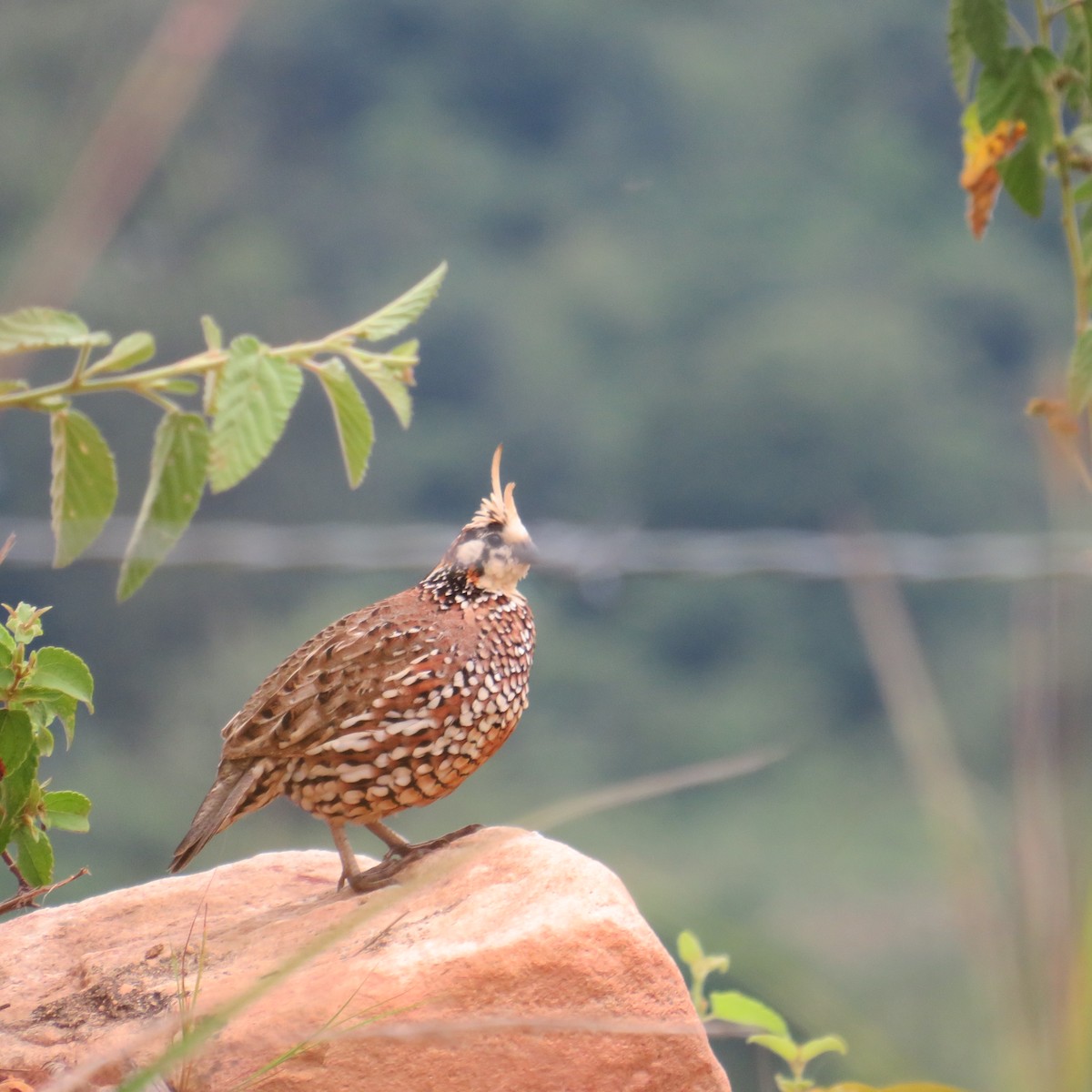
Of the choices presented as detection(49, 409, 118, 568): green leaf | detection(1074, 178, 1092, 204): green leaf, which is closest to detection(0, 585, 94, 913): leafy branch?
detection(49, 409, 118, 568): green leaf

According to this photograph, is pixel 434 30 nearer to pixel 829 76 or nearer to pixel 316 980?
pixel 829 76

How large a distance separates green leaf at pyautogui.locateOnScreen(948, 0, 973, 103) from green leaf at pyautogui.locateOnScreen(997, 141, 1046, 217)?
185 millimetres

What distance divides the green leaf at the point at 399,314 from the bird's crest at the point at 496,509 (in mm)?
843

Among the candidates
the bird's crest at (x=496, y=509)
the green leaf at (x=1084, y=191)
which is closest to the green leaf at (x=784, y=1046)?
the bird's crest at (x=496, y=509)

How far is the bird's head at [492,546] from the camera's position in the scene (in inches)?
145

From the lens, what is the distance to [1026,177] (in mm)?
3482

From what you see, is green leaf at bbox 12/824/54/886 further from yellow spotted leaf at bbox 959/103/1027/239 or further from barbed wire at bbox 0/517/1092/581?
yellow spotted leaf at bbox 959/103/1027/239

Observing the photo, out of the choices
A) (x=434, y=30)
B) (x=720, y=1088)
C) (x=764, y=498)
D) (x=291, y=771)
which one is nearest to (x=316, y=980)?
(x=291, y=771)

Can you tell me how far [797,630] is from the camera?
37.4 metres

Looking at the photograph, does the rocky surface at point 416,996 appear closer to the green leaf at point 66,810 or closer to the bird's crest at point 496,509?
the green leaf at point 66,810

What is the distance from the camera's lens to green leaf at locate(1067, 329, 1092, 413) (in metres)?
2.98

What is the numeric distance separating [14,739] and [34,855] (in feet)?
1.45

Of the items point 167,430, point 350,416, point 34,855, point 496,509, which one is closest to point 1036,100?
point 496,509

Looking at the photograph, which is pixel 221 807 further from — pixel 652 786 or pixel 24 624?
pixel 652 786
